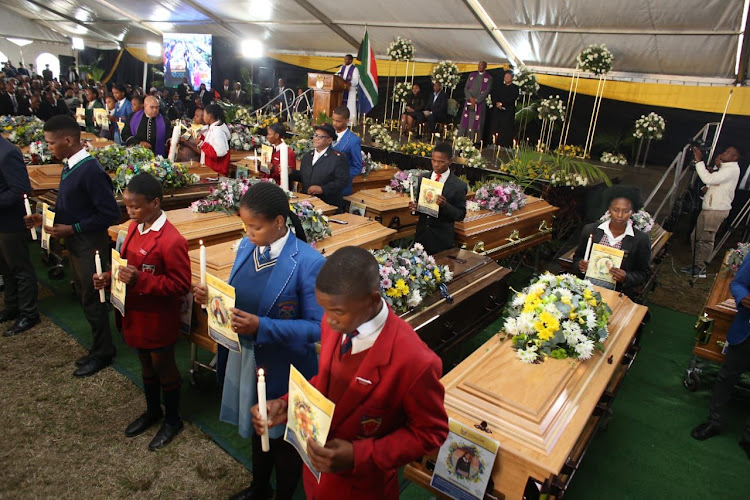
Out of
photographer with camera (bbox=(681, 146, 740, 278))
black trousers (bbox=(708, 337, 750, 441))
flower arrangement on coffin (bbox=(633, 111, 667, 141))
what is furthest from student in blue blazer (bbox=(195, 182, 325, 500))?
flower arrangement on coffin (bbox=(633, 111, 667, 141))

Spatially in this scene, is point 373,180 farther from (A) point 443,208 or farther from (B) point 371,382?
(B) point 371,382

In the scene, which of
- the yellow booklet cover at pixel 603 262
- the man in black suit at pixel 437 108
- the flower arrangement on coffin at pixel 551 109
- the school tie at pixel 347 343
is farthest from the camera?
the man in black suit at pixel 437 108

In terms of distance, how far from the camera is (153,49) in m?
20.0

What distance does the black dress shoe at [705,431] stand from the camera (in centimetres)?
349

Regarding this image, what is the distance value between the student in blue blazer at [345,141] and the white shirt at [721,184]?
5106 mm

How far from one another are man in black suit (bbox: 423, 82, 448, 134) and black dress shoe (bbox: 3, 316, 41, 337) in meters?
9.73

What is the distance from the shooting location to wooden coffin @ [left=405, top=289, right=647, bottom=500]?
196 cm

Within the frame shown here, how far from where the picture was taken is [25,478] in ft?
8.78

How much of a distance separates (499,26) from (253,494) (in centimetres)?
1080

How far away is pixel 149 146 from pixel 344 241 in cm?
369

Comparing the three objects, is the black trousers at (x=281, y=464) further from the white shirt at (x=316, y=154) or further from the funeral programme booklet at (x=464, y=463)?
the white shirt at (x=316, y=154)

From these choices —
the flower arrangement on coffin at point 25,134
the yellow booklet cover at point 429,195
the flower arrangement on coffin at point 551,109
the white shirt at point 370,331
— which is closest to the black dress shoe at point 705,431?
the yellow booklet cover at point 429,195

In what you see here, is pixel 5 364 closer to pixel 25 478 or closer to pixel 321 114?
pixel 25 478

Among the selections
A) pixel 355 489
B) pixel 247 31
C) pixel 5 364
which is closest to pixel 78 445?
pixel 5 364
